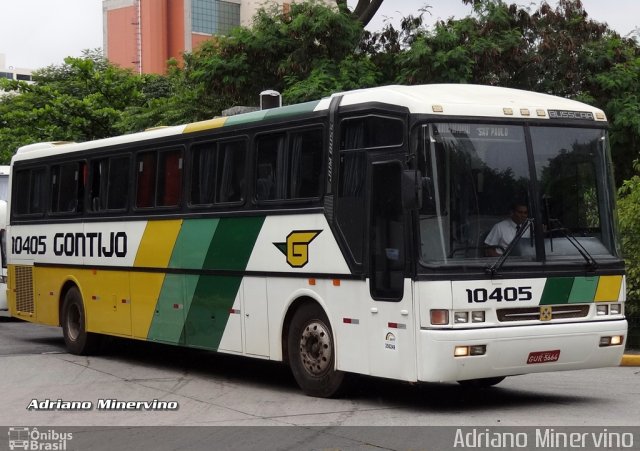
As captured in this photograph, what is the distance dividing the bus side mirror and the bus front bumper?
3.92 ft

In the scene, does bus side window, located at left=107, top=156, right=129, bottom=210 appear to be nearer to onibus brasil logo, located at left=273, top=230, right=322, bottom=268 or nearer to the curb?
onibus brasil logo, located at left=273, top=230, right=322, bottom=268

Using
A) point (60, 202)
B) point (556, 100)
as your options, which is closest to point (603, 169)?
point (556, 100)

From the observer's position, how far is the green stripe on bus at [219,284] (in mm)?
13422

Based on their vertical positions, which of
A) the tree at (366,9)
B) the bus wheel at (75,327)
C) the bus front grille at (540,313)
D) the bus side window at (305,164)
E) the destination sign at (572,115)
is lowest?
the bus wheel at (75,327)

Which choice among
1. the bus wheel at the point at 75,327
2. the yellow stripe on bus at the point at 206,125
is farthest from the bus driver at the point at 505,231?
the bus wheel at the point at 75,327

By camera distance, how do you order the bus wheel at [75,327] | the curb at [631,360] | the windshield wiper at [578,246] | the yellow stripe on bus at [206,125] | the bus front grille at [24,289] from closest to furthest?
1. the windshield wiper at [578,246]
2. the yellow stripe on bus at [206,125]
3. the curb at [631,360]
4. the bus wheel at [75,327]
5. the bus front grille at [24,289]

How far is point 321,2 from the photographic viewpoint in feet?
92.1

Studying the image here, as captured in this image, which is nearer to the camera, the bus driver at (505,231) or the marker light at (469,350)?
the marker light at (469,350)

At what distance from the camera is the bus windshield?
10812 millimetres

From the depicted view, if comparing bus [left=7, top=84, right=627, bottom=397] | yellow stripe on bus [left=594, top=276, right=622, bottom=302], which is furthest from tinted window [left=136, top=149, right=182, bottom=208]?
yellow stripe on bus [left=594, top=276, right=622, bottom=302]

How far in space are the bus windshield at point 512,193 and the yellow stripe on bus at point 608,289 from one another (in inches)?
9.7

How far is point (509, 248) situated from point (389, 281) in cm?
121

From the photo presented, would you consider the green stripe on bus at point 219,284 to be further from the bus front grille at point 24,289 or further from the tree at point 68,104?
Result: the tree at point 68,104
